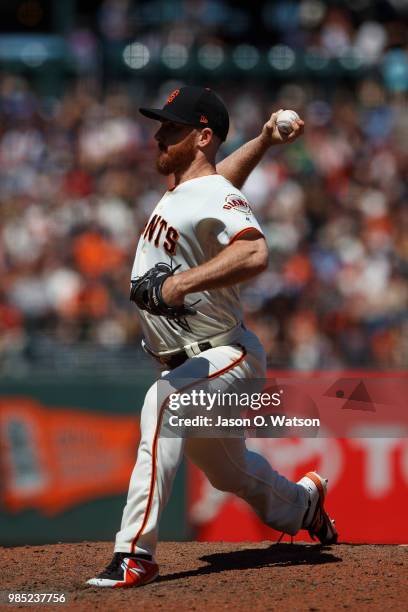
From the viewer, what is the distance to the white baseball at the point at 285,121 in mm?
4945

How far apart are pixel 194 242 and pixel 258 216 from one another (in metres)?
6.25

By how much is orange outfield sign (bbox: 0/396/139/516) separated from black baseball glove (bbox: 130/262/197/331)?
10.8ft

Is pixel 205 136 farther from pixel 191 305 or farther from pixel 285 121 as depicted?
pixel 191 305

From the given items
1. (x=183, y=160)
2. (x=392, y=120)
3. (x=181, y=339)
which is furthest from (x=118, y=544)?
(x=392, y=120)

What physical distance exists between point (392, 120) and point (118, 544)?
29.0ft

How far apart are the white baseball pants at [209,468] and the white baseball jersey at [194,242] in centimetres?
13

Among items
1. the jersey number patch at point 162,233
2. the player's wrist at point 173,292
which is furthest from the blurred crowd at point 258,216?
the player's wrist at point 173,292

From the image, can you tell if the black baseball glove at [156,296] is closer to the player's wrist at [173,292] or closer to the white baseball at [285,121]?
the player's wrist at [173,292]

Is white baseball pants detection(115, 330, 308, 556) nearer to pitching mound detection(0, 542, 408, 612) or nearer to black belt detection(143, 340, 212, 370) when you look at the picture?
black belt detection(143, 340, 212, 370)

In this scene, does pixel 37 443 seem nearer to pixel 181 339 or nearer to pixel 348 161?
pixel 181 339

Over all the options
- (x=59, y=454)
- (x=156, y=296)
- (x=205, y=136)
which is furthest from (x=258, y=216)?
(x=156, y=296)

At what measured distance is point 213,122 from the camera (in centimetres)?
474

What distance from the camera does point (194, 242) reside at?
462 centimetres

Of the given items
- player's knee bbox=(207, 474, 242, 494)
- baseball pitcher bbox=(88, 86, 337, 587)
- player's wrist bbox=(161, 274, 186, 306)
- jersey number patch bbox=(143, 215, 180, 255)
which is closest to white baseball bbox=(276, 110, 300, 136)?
baseball pitcher bbox=(88, 86, 337, 587)
